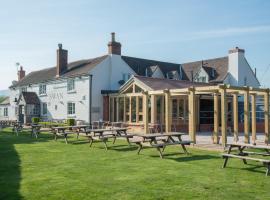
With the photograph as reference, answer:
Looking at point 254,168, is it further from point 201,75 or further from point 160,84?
point 201,75

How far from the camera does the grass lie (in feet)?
23.3

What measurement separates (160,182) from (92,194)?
190 cm

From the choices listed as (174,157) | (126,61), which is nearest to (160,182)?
(174,157)

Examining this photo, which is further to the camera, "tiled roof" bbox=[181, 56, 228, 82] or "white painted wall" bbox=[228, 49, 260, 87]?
"tiled roof" bbox=[181, 56, 228, 82]

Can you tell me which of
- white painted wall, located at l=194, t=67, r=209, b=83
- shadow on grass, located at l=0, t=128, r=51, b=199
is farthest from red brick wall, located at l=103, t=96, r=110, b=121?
shadow on grass, located at l=0, t=128, r=51, b=199

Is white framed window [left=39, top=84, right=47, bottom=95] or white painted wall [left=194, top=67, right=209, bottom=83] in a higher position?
white painted wall [left=194, top=67, right=209, bottom=83]

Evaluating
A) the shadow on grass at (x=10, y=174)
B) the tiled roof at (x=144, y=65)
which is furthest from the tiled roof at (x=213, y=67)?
the shadow on grass at (x=10, y=174)

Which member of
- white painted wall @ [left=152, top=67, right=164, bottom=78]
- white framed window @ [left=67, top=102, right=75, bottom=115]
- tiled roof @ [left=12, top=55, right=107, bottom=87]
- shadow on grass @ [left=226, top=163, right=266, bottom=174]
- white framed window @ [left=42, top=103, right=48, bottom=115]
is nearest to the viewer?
shadow on grass @ [left=226, top=163, right=266, bottom=174]

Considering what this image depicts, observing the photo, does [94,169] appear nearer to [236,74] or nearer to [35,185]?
[35,185]

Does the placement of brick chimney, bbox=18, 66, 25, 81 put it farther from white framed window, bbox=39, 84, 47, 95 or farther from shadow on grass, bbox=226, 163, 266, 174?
shadow on grass, bbox=226, 163, 266, 174

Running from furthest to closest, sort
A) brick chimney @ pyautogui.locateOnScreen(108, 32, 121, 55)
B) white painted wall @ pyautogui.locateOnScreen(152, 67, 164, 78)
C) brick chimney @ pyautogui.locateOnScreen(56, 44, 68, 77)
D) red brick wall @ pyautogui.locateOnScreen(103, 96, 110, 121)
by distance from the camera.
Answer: white painted wall @ pyautogui.locateOnScreen(152, 67, 164, 78) → brick chimney @ pyautogui.locateOnScreen(56, 44, 68, 77) → brick chimney @ pyautogui.locateOnScreen(108, 32, 121, 55) → red brick wall @ pyautogui.locateOnScreen(103, 96, 110, 121)

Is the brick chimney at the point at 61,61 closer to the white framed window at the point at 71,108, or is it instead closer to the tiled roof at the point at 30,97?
the white framed window at the point at 71,108

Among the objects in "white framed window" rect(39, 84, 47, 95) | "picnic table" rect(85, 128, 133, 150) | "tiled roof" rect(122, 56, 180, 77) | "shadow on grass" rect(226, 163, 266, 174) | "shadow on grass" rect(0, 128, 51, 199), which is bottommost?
"shadow on grass" rect(226, 163, 266, 174)

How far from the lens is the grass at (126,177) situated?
709 centimetres
